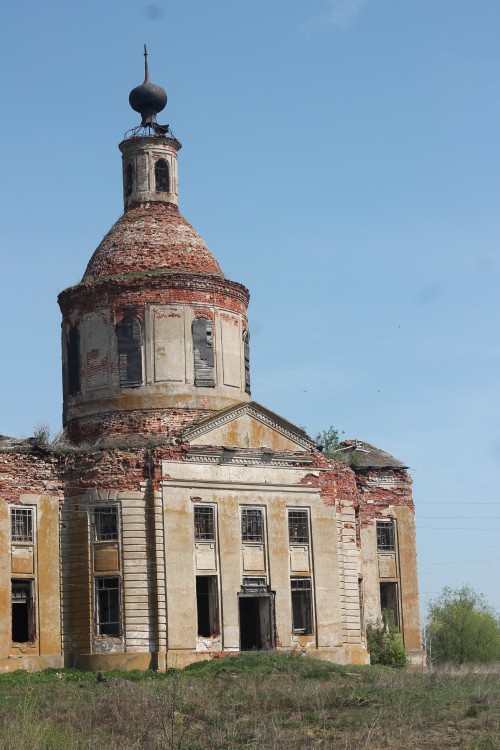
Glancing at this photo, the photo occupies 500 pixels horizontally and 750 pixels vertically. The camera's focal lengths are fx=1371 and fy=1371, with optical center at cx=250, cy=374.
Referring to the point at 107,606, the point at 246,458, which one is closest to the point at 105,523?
the point at 107,606

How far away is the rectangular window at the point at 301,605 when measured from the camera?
122 ft

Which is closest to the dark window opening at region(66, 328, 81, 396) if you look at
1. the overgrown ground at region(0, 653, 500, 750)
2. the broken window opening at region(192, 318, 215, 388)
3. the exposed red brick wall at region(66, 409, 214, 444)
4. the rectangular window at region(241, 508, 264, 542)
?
the exposed red brick wall at region(66, 409, 214, 444)

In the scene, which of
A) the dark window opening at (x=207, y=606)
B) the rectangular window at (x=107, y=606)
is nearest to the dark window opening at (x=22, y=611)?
the rectangular window at (x=107, y=606)

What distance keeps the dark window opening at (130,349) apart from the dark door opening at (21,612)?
6451 millimetres

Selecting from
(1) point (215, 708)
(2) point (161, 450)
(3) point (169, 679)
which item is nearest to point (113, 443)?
(2) point (161, 450)

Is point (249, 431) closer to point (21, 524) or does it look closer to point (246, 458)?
point (246, 458)

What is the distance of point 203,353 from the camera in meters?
38.8

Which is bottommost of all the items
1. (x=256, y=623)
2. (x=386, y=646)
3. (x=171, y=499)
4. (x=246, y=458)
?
(x=386, y=646)

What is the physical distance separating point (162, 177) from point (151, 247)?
2.86m

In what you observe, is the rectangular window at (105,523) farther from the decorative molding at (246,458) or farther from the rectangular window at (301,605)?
the rectangular window at (301,605)

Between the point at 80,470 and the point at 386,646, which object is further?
the point at 386,646

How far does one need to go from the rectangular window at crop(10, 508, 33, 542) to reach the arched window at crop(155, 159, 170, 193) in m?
11.3

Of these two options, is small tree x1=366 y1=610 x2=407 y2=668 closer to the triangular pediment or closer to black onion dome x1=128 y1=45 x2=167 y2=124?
the triangular pediment

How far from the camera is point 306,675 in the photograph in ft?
102
